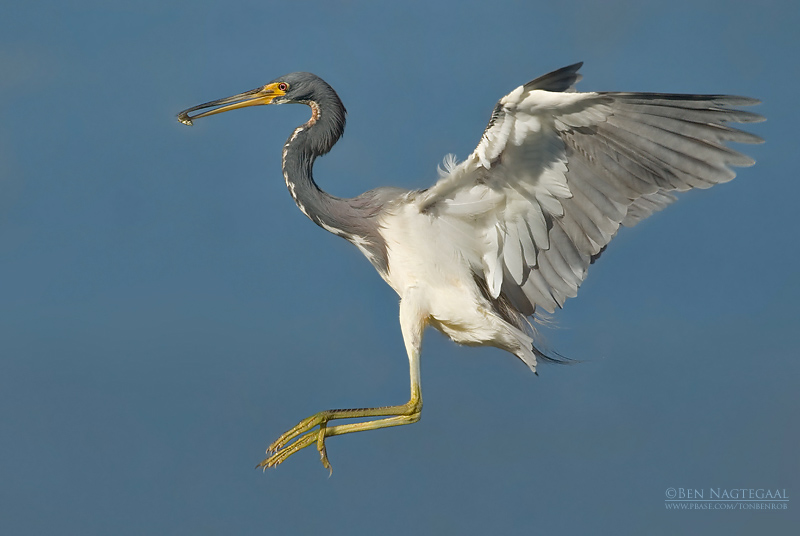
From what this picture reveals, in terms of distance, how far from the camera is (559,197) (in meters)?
6.32

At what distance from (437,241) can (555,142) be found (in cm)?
107

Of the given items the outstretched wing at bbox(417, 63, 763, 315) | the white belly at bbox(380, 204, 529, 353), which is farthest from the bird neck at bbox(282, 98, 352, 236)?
the outstretched wing at bbox(417, 63, 763, 315)

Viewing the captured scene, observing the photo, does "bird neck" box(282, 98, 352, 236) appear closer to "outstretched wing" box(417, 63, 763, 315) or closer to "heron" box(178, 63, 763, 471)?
"heron" box(178, 63, 763, 471)

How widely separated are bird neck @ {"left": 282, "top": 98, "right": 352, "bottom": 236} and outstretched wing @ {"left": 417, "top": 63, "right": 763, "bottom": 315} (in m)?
0.66

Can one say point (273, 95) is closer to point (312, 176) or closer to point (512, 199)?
point (312, 176)

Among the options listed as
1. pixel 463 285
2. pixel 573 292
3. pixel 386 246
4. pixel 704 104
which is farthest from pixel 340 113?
pixel 704 104

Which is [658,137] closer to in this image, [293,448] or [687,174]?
[687,174]

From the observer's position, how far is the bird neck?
684 centimetres

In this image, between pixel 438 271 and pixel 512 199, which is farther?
pixel 438 271

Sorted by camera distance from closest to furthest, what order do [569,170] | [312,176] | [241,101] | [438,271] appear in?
1. [569,170]
2. [438,271]
3. [312,176]
4. [241,101]

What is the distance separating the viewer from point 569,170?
245 inches

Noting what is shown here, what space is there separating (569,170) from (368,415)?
6.80ft

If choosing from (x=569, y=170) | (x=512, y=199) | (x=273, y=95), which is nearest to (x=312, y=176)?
(x=273, y=95)

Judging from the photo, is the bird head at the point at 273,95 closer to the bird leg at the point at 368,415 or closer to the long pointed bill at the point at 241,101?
the long pointed bill at the point at 241,101
